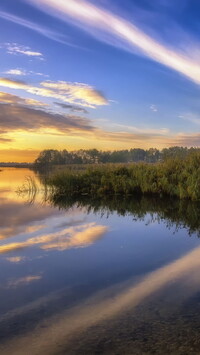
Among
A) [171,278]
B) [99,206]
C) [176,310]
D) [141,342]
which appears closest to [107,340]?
[141,342]

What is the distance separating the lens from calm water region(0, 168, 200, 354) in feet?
10.2

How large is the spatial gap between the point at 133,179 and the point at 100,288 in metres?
12.9

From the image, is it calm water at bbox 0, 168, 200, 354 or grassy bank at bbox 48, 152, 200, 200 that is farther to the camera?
grassy bank at bbox 48, 152, 200, 200

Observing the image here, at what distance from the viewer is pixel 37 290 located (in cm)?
447

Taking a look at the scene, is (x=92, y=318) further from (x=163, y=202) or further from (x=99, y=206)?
(x=163, y=202)

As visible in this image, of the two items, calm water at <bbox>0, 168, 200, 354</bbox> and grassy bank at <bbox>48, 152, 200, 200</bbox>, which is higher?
grassy bank at <bbox>48, 152, 200, 200</bbox>

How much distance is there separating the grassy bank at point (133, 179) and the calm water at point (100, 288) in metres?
6.62

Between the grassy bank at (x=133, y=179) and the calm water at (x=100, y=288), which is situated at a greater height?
the grassy bank at (x=133, y=179)

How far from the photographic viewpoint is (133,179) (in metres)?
17.3

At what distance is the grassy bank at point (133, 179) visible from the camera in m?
15.9

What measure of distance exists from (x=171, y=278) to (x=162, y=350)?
2.07 m

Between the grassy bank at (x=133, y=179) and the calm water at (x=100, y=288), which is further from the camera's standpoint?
the grassy bank at (x=133, y=179)

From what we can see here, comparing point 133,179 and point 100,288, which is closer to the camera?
point 100,288

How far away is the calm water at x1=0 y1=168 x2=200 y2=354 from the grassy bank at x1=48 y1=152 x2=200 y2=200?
662cm
